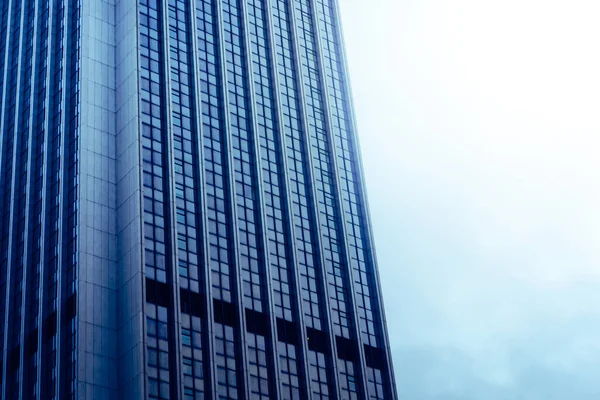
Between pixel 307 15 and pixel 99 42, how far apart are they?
131ft

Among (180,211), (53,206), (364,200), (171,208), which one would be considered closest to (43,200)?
(53,206)

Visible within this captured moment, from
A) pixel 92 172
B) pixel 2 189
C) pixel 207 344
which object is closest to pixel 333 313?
pixel 207 344

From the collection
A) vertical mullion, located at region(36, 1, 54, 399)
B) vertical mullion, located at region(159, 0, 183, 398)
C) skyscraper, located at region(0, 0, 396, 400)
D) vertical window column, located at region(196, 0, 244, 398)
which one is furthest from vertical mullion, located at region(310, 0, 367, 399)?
vertical mullion, located at region(36, 1, 54, 399)

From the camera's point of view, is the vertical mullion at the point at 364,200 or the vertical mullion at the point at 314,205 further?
the vertical mullion at the point at 364,200

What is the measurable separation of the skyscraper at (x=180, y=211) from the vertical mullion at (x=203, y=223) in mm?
253

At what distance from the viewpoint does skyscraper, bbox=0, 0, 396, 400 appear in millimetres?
130500

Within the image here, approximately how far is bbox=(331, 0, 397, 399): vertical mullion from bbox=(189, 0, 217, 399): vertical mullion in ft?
88.1

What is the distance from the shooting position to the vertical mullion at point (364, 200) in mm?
150337

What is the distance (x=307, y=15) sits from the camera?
18362 cm

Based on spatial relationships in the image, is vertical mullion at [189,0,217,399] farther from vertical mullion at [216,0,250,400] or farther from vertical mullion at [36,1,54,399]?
vertical mullion at [36,1,54,399]

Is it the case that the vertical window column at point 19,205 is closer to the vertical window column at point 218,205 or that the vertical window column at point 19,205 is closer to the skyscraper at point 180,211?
the skyscraper at point 180,211

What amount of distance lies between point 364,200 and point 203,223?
3184 centimetres

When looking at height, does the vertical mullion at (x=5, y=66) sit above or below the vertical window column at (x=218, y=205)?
above

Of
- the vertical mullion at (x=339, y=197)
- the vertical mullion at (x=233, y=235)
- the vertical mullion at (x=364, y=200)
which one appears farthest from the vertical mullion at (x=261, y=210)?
the vertical mullion at (x=364, y=200)
